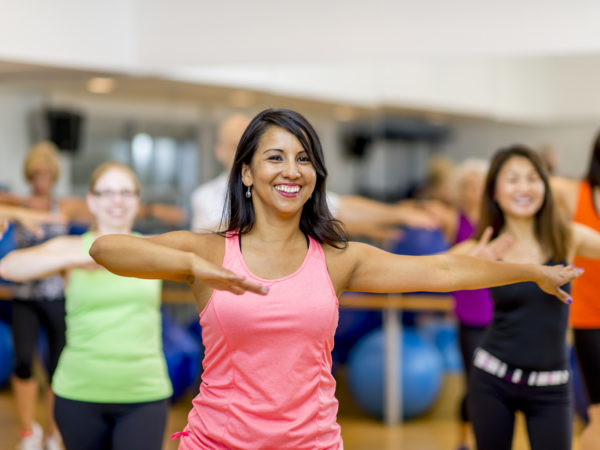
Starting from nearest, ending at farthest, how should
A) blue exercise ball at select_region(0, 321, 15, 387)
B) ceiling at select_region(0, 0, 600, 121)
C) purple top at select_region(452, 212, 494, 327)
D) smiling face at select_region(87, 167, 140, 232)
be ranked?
smiling face at select_region(87, 167, 140, 232), purple top at select_region(452, 212, 494, 327), ceiling at select_region(0, 0, 600, 121), blue exercise ball at select_region(0, 321, 15, 387)

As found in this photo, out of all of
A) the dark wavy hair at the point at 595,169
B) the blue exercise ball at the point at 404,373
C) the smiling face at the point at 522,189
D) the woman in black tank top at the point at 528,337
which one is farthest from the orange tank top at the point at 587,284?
the blue exercise ball at the point at 404,373

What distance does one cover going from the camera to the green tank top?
9.29 ft

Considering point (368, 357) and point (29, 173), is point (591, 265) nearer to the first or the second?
point (368, 357)

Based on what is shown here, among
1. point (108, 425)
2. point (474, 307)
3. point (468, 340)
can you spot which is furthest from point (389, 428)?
point (108, 425)

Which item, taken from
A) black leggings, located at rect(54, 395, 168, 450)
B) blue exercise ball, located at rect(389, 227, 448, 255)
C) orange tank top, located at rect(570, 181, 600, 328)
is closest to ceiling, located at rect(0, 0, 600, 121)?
blue exercise ball, located at rect(389, 227, 448, 255)

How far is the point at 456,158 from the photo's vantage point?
493 cm

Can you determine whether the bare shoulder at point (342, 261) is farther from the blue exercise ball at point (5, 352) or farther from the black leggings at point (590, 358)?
the blue exercise ball at point (5, 352)

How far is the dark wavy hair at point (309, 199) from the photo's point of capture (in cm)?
207

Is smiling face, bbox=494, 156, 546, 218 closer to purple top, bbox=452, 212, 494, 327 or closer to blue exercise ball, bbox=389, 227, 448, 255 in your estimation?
purple top, bbox=452, 212, 494, 327

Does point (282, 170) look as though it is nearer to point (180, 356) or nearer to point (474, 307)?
point (474, 307)

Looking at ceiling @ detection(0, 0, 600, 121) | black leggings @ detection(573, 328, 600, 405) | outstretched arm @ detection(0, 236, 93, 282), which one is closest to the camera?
outstretched arm @ detection(0, 236, 93, 282)

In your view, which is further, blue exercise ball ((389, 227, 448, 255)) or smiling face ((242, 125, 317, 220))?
blue exercise ball ((389, 227, 448, 255))

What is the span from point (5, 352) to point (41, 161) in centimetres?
183

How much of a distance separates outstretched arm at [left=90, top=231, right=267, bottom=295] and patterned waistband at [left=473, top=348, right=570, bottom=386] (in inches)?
53.6
